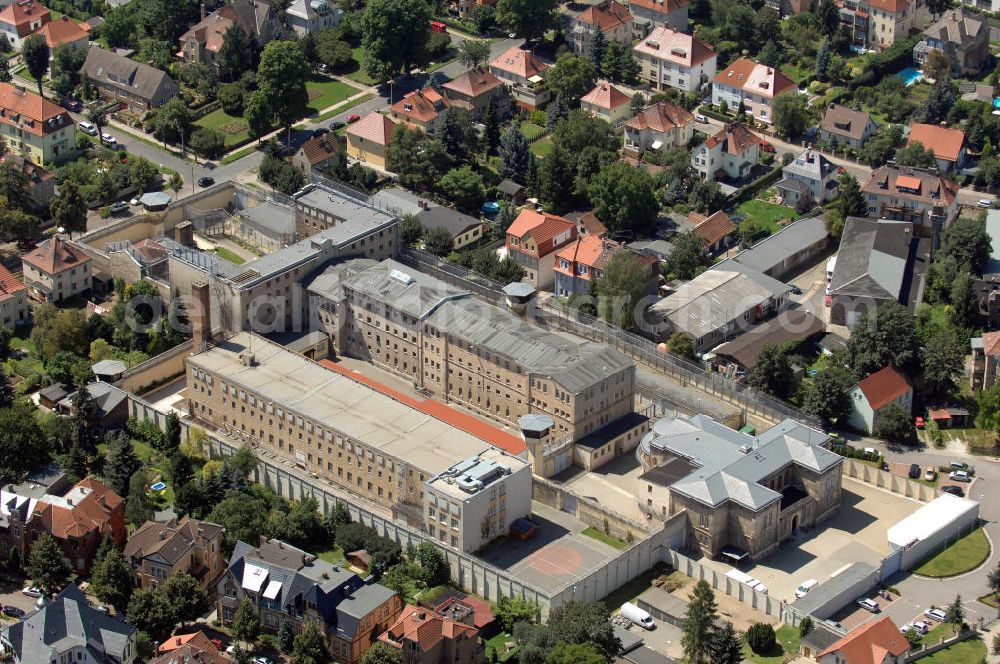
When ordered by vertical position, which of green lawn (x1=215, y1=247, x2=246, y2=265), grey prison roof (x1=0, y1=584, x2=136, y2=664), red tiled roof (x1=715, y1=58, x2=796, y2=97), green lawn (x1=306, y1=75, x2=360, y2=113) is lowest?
green lawn (x1=215, y1=247, x2=246, y2=265)

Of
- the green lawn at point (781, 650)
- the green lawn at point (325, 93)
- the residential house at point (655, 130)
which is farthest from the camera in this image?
the green lawn at point (325, 93)

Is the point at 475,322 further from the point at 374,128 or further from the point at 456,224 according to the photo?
the point at 374,128

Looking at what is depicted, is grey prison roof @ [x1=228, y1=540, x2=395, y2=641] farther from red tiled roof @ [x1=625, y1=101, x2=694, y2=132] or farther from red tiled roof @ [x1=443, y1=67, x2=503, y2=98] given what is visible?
red tiled roof @ [x1=443, y1=67, x2=503, y2=98]

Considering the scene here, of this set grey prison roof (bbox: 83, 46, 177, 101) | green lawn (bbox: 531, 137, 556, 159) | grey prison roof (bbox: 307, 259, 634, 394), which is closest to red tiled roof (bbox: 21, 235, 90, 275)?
grey prison roof (bbox: 307, 259, 634, 394)

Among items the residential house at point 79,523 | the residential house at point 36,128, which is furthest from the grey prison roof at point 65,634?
the residential house at point 36,128

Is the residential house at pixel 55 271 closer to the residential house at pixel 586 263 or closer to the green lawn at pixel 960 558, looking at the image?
the residential house at pixel 586 263
